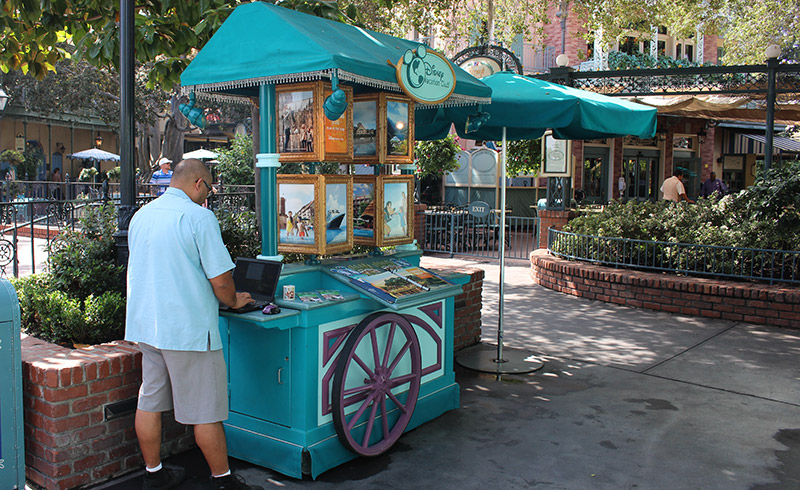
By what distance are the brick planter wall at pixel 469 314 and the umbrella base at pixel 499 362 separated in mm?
191

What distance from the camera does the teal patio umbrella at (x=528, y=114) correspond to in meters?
6.19

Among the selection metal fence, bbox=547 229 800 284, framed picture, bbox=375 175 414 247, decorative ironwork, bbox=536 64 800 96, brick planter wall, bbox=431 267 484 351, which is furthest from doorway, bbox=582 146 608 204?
framed picture, bbox=375 175 414 247

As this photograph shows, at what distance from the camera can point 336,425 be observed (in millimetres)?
4211

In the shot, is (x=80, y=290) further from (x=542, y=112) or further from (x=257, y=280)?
(x=542, y=112)

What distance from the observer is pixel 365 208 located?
5.37 meters

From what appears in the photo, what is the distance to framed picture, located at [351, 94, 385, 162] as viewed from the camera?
5227mm

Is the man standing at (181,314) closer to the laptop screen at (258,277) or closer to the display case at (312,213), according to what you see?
the laptop screen at (258,277)

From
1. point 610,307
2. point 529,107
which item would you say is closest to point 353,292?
point 529,107

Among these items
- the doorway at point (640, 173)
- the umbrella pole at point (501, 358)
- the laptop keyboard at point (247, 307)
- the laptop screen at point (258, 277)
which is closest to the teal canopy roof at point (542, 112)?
the umbrella pole at point (501, 358)

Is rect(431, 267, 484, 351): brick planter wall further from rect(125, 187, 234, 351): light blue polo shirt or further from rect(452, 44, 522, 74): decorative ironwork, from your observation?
rect(452, 44, 522, 74): decorative ironwork

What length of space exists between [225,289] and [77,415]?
1.13 meters

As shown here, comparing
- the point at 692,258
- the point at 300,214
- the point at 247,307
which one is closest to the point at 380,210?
the point at 300,214

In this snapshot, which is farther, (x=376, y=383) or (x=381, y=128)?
(x=381, y=128)

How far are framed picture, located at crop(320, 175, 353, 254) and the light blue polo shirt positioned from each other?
3.99 ft
